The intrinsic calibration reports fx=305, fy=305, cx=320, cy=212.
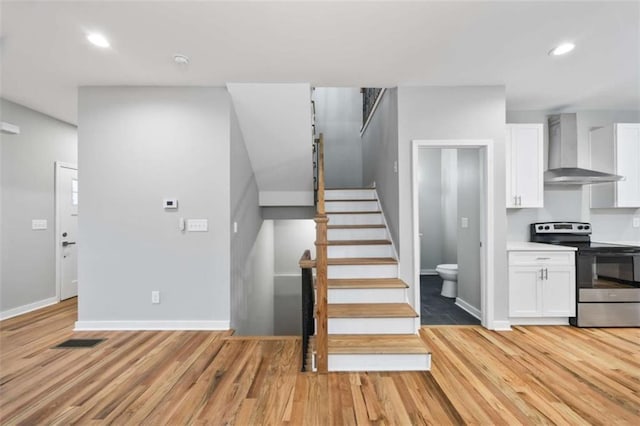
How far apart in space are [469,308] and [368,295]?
1756 millimetres

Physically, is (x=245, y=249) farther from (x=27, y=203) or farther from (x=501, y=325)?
(x=501, y=325)

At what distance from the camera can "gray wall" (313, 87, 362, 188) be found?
256 inches

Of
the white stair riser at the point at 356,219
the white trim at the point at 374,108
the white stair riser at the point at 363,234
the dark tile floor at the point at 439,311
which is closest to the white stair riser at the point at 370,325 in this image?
the dark tile floor at the point at 439,311

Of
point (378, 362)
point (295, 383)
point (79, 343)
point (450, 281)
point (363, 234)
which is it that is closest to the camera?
point (295, 383)

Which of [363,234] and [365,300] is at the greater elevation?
[363,234]

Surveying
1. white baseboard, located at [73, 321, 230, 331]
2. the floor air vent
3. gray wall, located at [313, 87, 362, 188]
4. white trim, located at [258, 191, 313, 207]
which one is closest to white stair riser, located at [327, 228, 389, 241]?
white trim, located at [258, 191, 313, 207]

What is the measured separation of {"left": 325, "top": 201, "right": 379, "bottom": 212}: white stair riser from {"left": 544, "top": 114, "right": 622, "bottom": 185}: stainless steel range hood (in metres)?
2.25

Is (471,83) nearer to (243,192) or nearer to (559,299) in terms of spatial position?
(559,299)

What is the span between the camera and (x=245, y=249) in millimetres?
4168

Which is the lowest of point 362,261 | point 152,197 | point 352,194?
point 362,261

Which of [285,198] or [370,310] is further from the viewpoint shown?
[285,198]

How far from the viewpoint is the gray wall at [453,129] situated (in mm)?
3447

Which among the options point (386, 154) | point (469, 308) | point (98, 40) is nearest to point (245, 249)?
point (386, 154)

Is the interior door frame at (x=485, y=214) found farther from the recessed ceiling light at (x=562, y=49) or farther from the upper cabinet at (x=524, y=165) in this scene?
the recessed ceiling light at (x=562, y=49)
